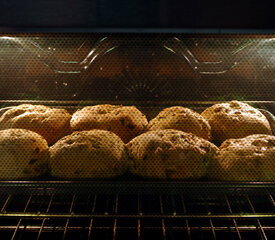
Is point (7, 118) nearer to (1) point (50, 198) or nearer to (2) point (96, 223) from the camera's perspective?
(1) point (50, 198)

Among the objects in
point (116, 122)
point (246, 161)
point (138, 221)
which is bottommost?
point (138, 221)

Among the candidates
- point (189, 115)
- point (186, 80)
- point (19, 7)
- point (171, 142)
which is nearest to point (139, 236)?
point (171, 142)

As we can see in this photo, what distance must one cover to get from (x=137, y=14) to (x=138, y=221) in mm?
910

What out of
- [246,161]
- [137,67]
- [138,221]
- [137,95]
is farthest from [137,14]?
[138,221]

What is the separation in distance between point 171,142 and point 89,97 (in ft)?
1.90

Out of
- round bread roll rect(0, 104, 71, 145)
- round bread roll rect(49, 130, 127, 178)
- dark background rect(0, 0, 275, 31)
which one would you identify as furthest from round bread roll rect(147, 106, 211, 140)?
dark background rect(0, 0, 275, 31)

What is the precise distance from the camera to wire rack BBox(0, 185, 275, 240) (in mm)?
1175

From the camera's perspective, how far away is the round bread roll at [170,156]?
1.09m

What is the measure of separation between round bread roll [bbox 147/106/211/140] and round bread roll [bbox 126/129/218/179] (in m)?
0.13

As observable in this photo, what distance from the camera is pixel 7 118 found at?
1.35m

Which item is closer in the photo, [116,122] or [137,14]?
[137,14]

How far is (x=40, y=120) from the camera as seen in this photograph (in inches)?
52.6

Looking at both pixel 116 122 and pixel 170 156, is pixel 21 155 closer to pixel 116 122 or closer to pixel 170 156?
pixel 116 122

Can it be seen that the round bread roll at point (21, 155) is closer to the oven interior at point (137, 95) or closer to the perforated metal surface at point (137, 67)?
the oven interior at point (137, 95)
